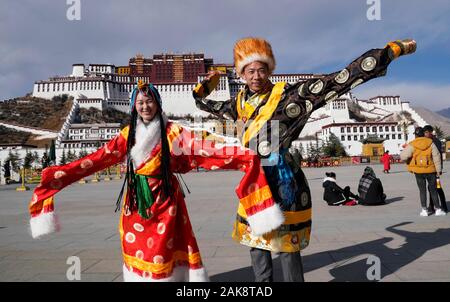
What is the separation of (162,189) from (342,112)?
302 feet

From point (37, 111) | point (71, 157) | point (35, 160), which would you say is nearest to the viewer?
point (71, 157)

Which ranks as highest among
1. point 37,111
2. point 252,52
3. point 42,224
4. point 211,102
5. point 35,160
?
point 37,111

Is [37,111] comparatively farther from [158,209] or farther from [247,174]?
[247,174]

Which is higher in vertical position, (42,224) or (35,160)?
(35,160)

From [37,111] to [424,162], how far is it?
9866cm

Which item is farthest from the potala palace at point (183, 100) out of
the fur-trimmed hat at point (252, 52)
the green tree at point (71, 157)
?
the fur-trimmed hat at point (252, 52)

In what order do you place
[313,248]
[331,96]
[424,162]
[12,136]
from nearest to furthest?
[331,96]
[313,248]
[424,162]
[12,136]

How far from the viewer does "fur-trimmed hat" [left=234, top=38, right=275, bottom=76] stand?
246 cm

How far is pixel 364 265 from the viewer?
3.47 m

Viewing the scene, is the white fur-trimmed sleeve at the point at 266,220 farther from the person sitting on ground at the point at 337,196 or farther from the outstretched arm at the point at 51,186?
the person sitting on ground at the point at 337,196

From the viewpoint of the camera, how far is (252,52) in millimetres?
2465

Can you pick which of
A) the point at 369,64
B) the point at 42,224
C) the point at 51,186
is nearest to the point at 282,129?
the point at 369,64
